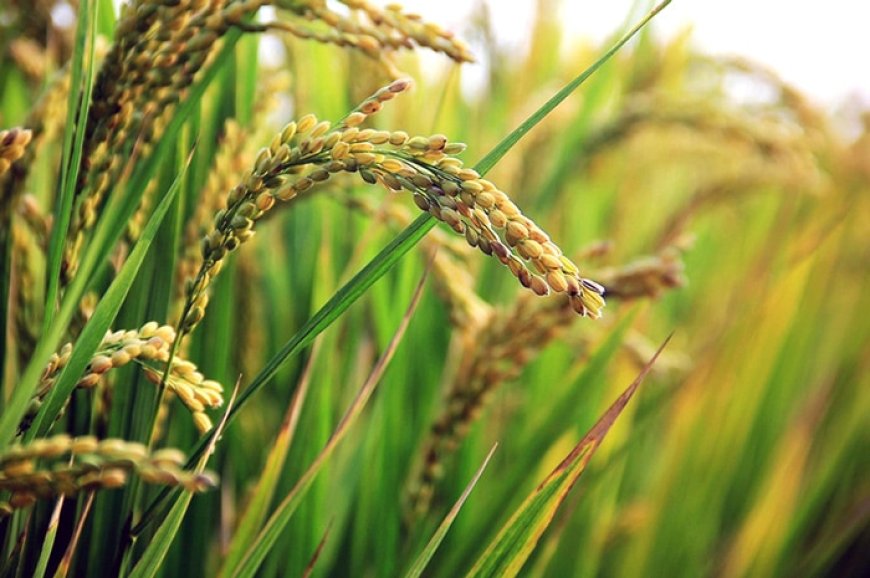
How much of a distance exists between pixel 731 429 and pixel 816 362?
2.36 ft

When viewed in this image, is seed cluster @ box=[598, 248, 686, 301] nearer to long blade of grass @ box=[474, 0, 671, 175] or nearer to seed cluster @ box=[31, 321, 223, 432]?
long blade of grass @ box=[474, 0, 671, 175]

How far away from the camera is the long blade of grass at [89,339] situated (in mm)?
591

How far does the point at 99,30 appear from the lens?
95 centimetres

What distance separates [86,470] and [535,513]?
42 cm

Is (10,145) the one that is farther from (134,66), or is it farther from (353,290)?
(353,290)

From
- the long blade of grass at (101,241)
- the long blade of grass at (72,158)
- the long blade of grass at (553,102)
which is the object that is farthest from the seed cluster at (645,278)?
the long blade of grass at (72,158)

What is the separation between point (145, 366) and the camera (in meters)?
0.60

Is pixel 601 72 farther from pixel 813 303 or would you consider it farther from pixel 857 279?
pixel 857 279

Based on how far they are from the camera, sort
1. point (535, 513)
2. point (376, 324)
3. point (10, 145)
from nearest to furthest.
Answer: point (10, 145) → point (535, 513) → point (376, 324)

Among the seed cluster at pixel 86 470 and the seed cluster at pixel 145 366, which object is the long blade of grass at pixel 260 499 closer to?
the seed cluster at pixel 145 366

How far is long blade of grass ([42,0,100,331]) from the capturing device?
2.02 ft

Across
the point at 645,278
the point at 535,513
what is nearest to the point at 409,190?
the point at 535,513

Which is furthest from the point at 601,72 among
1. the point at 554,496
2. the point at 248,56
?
the point at 554,496

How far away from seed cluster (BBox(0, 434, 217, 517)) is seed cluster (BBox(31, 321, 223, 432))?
0.09 metres
